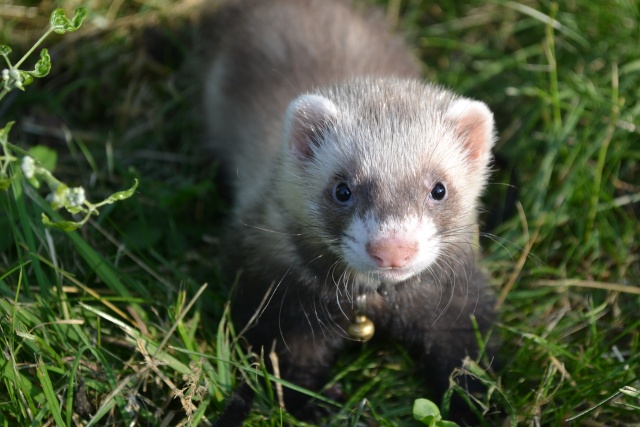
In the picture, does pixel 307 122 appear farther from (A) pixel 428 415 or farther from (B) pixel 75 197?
(A) pixel 428 415

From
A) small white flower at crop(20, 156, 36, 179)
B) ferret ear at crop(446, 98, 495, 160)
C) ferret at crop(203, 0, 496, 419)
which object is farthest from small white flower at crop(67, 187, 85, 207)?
ferret ear at crop(446, 98, 495, 160)

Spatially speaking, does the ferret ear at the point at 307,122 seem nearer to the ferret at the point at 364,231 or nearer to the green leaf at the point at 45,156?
the ferret at the point at 364,231

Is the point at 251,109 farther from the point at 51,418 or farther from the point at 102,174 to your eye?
the point at 51,418

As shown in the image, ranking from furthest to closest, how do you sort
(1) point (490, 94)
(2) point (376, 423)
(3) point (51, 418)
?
Answer: (1) point (490, 94) < (2) point (376, 423) < (3) point (51, 418)

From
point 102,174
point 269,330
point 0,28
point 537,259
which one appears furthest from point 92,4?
point 537,259

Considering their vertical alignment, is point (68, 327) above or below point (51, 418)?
above

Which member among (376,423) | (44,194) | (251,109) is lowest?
(376,423)

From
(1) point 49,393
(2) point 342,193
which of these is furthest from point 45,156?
(2) point 342,193

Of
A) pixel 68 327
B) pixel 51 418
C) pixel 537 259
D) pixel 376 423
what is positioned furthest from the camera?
pixel 537 259
